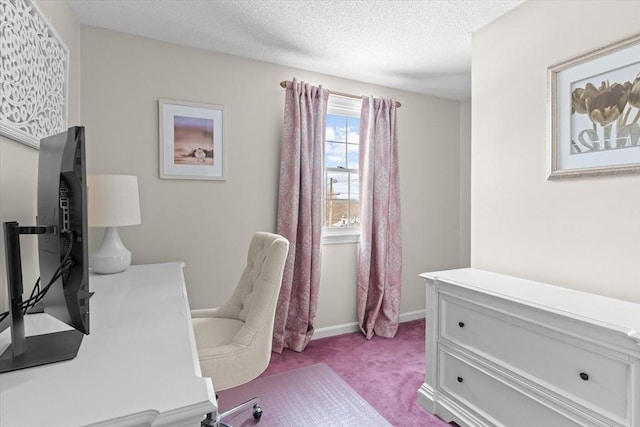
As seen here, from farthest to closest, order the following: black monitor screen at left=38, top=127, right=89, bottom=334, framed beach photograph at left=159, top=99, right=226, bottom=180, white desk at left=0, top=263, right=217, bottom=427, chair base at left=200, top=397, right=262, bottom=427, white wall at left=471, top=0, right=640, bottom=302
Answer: framed beach photograph at left=159, top=99, right=226, bottom=180 → chair base at left=200, top=397, right=262, bottom=427 → white wall at left=471, top=0, right=640, bottom=302 → black monitor screen at left=38, top=127, right=89, bottom=334 → white desk at left=0, top=263, right=217, bottom=427

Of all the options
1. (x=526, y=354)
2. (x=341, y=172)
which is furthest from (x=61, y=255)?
(x=341, y=172)

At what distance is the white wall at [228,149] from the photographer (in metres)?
2.35

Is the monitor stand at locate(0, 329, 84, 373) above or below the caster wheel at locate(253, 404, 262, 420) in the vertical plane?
above

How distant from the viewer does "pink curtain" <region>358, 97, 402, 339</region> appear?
3164 millimetres

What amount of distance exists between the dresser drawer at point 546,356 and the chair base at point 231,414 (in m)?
1.19

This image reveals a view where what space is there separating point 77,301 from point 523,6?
2648mm

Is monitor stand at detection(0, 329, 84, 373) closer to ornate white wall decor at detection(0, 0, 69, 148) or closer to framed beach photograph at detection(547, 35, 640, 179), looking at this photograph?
ornate white wall decor at detection(0, 0, 69, 148)

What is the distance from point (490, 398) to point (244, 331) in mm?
1300

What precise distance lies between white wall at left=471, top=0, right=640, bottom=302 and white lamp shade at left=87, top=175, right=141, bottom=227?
7.48 ft

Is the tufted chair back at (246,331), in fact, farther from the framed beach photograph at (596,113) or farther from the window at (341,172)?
the framed beach photograph at (596,113)

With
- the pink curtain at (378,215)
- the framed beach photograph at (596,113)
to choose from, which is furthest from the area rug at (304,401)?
the framed beach photograph at (596,113)

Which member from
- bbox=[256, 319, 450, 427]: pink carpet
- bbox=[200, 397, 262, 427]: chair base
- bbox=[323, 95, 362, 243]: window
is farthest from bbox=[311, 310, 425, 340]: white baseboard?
bbox=[200, 397, 262, 427]: chair base

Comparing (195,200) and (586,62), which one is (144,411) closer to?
(195,200)

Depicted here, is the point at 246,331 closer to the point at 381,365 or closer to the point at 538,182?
the point at 381,365
